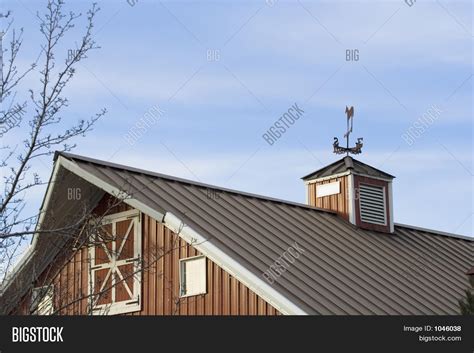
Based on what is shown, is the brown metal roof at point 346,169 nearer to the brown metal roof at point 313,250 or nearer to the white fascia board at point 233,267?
the brown metal roof at point 313,250

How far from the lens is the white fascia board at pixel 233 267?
18453mm

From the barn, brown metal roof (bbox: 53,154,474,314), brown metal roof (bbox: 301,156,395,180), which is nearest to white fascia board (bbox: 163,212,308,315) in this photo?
the barn

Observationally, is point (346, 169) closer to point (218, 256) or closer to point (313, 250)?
point (313, 250)

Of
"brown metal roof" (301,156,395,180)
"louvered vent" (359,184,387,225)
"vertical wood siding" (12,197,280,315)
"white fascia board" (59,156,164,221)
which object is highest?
"brown metal roof" (301,156,395,180)

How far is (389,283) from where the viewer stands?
23000 mm

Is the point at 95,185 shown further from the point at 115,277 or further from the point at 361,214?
the point at 361,214

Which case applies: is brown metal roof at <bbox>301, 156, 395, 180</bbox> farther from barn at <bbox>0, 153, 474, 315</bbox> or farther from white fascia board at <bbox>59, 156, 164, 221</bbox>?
white fascia board at <bbox>59, 156, 164, 221</bbox>

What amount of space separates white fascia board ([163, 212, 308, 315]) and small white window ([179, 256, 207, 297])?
57 centimetres

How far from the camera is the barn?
1962 centimetres

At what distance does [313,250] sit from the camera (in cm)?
2284

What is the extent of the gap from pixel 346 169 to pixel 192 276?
872 cm

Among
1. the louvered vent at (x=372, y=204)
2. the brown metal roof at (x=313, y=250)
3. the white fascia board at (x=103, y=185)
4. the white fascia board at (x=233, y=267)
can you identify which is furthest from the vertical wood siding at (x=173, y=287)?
the louvered vent at (x=372, y=204)

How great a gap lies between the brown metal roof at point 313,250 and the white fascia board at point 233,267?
0.56 ft

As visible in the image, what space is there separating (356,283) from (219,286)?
3376 mm
